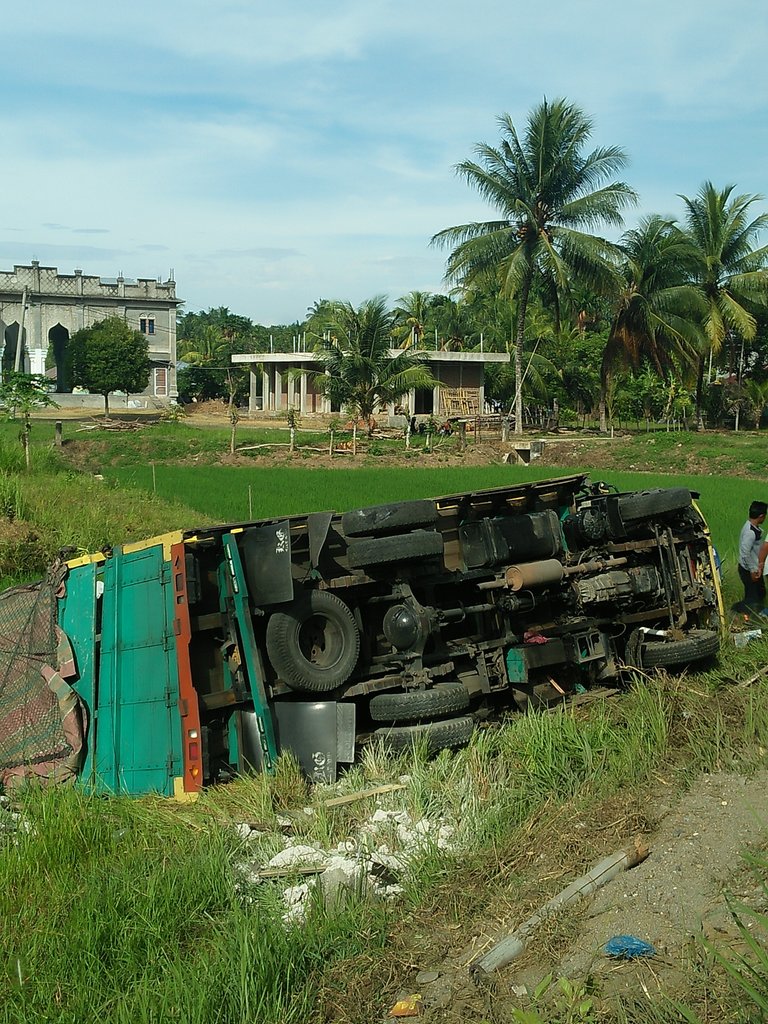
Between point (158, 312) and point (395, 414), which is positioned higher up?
point (158, 312)

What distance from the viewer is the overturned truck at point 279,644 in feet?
22.9

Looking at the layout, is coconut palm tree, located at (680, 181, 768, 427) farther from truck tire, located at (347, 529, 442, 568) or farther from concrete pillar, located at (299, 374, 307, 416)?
truck tire, located at (347, 529, 442, 568)

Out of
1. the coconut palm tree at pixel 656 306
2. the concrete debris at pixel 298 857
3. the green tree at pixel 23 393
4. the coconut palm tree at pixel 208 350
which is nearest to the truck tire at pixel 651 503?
the concrete debris at pixel 298 857

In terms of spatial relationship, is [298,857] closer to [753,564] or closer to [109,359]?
[753,564]

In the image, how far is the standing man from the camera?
11219 mm

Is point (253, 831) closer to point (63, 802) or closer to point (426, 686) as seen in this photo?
point (63, 802)

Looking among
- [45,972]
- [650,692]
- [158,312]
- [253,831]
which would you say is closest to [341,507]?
[650,692]

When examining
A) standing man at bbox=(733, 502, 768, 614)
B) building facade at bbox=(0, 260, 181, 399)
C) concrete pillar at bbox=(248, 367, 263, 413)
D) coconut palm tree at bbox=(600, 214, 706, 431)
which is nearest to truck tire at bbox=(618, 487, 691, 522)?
standing man at bbox=(733, 502, 768, 614)

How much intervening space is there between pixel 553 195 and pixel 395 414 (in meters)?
11.1

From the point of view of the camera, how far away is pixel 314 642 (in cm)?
750

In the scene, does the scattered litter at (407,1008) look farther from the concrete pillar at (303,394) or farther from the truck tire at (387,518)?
the concrete pillar at (303,394)

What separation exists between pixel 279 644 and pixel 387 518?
3.89ft

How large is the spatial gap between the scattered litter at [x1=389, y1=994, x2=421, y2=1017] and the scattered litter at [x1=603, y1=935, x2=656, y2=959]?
0.77m

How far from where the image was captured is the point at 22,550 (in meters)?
12.0
